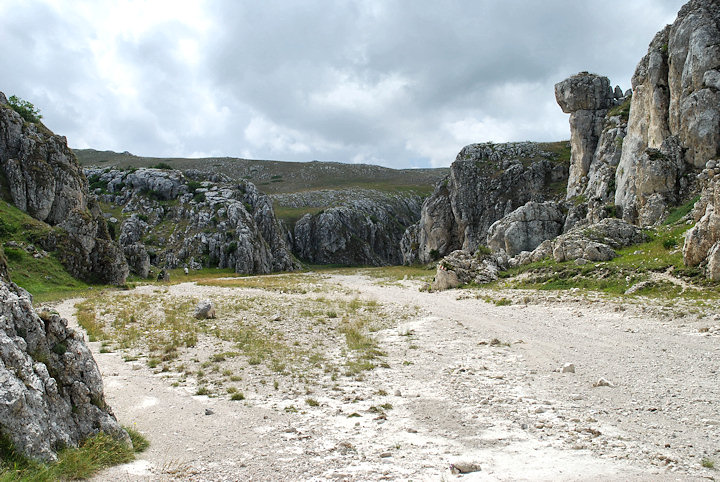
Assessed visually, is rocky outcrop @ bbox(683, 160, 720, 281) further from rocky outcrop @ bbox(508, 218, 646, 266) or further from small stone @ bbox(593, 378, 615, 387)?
small stone @ bbox(593, 378, 615, 387)

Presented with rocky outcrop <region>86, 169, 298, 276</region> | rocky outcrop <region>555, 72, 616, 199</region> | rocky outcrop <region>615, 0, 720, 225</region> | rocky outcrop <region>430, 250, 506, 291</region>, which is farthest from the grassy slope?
rocky outcrop <region>555, 72, 616, 199</region>

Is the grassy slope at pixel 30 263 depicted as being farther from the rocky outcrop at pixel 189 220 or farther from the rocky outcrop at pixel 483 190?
the rocky outcrop at pixel 483 190

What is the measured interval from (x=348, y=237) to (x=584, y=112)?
303 feet

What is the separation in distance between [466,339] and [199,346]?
11.1 m

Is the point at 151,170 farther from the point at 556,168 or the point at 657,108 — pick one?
the point at 657,108

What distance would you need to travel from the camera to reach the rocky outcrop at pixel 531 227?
56375 millimetres

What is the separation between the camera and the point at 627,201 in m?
45.7

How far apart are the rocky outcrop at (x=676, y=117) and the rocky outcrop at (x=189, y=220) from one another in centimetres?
7297

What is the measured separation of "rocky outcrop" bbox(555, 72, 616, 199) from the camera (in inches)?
2692

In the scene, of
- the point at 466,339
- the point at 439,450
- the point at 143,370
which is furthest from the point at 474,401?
the point at 143,370

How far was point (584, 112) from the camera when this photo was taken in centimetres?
7031

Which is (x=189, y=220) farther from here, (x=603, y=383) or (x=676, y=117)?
(x=603, y=383)

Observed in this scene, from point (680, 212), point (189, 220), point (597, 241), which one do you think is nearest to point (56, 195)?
point (189, 220)

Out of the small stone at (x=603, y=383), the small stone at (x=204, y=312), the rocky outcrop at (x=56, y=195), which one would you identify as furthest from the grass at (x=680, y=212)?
the rocky outcrop at (x=56, y=195)
